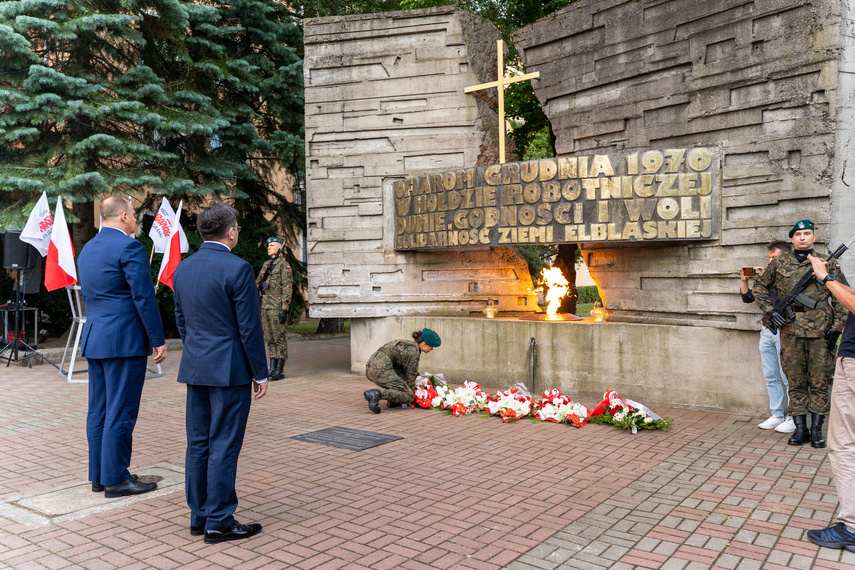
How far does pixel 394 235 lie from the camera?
10898mm

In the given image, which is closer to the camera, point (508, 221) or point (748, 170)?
point (748, 170)

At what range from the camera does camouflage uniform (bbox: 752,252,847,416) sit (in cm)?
643

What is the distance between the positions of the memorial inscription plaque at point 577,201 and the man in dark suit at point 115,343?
5.33 metres

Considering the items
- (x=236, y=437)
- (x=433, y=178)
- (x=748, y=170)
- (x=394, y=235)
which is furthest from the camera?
(x=394, y=235)

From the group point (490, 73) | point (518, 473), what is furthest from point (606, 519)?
Answer: point (490, 73)

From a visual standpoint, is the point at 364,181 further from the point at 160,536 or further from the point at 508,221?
the point at 160,536

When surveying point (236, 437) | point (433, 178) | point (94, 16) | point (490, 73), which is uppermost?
point (94, 16)

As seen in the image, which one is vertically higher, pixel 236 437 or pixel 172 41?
pixel 172 41

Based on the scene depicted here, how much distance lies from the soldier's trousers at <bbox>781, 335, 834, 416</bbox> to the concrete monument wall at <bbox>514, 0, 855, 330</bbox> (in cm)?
106

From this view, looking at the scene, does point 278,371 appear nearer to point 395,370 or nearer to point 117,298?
point 395,370

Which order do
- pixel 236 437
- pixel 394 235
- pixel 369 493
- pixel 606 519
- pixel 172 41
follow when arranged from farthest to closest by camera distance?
pixel 172 41
pixel 394 235
pixel 369 493
pixel 606 519
pixel 236 437

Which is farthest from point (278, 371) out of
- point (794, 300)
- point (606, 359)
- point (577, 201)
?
point (794, 300)

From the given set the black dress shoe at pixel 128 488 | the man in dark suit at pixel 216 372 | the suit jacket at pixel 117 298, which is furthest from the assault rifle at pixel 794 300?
the black dress shoe at pixel 128 488

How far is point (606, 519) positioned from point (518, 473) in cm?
117
